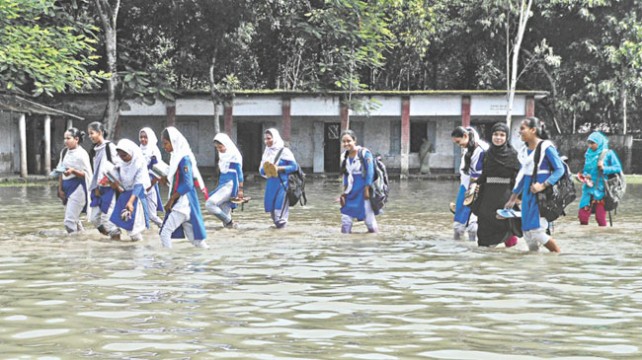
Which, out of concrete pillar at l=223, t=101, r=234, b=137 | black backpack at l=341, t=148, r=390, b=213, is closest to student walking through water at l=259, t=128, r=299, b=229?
black backpack at l=341, t=148, r=390, b=213

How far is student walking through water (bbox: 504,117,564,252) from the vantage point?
10555mm

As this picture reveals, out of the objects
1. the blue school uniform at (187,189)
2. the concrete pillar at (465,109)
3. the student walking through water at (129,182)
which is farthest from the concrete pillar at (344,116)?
the blue school uniform at (187,189)

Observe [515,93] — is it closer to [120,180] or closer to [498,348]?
[120,180]

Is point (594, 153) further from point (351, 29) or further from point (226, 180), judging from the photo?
point (351, 29)

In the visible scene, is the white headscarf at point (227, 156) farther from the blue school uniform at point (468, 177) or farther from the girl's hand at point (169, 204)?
the blue school uniform at point (468, 177)

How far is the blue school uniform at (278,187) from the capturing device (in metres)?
14.5

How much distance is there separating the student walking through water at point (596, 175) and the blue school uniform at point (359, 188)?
3752 mm

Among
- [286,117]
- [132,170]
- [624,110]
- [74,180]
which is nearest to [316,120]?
[286,117]


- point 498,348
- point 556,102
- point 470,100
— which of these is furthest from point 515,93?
point 498,348

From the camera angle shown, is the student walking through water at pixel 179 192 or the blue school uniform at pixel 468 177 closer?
the student walking through water at pixel 179 192

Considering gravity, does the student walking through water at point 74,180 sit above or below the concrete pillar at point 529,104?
below

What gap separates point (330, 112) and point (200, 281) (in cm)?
2988

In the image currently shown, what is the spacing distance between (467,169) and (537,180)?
2.05 metres

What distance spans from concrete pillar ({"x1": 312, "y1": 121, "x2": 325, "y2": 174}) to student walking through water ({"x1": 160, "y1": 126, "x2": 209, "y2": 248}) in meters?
29.3
